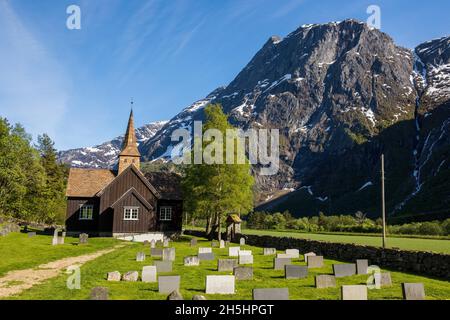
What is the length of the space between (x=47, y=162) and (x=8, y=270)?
194 ft

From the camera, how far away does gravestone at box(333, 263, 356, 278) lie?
21266 millimetres

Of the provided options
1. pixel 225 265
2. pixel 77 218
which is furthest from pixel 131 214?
pixel 225 265

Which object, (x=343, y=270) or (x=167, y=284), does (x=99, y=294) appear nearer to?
(x=167, y=284)

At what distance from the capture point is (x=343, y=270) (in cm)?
2144

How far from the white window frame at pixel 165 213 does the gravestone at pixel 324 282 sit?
3493 cm

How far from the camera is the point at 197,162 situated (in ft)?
154

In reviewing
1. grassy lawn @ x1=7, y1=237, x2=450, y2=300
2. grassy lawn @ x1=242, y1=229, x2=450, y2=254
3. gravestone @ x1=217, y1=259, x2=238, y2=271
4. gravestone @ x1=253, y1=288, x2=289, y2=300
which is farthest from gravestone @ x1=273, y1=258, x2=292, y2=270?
grassy lawn @ x1=242, y1=229, x2=450, y2=254

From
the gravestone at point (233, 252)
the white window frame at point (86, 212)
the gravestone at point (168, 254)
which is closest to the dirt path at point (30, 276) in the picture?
the gravestone at point (168, 254)

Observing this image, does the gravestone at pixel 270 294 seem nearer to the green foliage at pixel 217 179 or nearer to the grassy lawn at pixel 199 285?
Result: the grassy lawn at pixel 199 285

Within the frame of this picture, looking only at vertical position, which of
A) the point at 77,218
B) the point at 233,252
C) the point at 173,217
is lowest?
the point at 233,252

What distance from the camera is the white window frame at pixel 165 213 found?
51.3m

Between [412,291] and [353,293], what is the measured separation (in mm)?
2301
